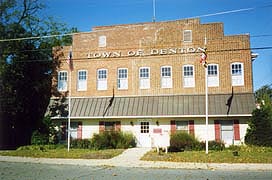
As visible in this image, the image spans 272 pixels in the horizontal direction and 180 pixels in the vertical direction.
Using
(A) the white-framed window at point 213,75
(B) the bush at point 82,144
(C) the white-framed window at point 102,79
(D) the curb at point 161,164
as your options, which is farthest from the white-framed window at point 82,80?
(A) the white-framed window at point 213,75

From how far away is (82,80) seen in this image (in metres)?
27.0

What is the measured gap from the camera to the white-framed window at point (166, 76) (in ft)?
82.8

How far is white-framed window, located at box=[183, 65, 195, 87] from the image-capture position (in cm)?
2486

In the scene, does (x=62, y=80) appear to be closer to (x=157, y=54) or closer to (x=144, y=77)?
(x=144, y=77)

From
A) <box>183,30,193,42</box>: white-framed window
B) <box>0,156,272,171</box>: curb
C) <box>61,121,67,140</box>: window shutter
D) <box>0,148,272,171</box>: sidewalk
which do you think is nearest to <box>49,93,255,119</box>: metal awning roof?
<box>61,121,67,140</box>: window shutter

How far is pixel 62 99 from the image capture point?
27.1 meters

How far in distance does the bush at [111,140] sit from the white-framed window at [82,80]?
5.74m

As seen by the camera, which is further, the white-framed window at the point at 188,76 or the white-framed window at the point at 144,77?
the white-framed window at the point at 144,77


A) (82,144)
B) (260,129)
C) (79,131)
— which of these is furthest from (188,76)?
(79,131)

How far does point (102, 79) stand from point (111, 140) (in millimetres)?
6462

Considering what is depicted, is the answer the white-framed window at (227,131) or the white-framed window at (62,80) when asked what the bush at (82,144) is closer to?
the white-framed window at (62,80)

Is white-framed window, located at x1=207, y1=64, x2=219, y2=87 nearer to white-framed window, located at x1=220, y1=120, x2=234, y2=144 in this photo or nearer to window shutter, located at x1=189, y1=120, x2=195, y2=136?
white-framed window, located at x1=220, y1=120, x2=234, y2=144

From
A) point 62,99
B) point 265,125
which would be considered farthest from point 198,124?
point 62,99

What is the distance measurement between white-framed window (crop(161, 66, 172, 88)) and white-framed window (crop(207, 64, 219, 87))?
3409 millimetres
